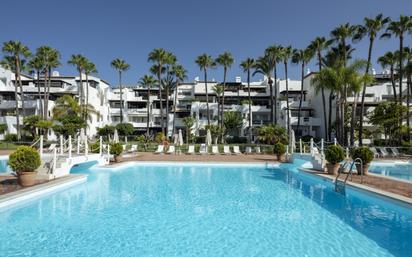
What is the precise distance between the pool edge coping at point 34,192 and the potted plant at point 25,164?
1.42 ft

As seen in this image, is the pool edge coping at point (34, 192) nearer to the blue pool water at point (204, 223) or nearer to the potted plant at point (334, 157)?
the blue pool water at point (204, 223)

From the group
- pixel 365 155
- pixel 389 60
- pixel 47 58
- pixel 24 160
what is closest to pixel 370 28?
pixel 389 60

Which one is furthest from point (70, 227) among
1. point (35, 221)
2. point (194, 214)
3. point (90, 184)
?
point (90, 184)

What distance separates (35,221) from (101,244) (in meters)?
2.89

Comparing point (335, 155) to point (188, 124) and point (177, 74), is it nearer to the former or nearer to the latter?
point (188, 124)

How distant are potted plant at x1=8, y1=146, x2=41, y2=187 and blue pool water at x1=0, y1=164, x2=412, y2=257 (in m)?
1.20

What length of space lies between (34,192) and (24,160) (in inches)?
56.1

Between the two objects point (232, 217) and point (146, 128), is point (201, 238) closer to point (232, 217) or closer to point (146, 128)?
point (232, 217)

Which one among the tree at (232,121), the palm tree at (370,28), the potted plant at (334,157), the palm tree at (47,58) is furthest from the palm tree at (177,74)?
the potted plant at (334,157)

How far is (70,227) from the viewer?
7.15m

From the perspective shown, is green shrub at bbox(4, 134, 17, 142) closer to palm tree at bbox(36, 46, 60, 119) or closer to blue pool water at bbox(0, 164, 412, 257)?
palm tree at bbox(36, 46, 60, 119)

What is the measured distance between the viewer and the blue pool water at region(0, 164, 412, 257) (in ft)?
19.3

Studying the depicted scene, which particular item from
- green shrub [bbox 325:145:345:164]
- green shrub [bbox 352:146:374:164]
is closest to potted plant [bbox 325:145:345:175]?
green shrub [bbox 325:145:345:164]

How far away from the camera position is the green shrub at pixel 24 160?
33.4 feet
